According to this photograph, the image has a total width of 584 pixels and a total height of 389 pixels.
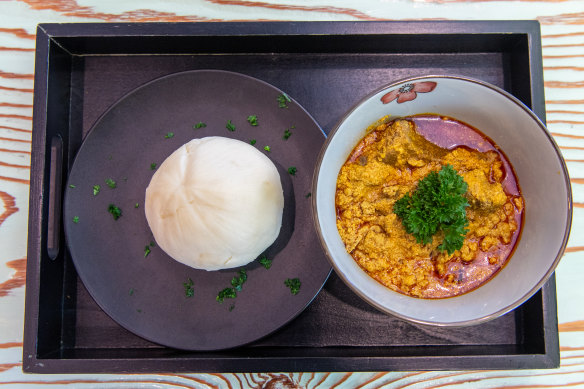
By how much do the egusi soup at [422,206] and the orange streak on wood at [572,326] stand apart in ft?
1.79

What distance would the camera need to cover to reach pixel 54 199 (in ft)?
4.62

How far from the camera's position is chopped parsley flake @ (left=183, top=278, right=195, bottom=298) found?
1396 mm

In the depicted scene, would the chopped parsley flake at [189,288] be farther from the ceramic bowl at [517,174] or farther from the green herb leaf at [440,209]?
the green herb leaf at [440,209]

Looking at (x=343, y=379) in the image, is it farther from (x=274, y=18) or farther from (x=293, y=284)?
(x=274, y=18)

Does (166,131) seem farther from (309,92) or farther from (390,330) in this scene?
(390,330)

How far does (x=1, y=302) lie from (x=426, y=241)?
142 cm

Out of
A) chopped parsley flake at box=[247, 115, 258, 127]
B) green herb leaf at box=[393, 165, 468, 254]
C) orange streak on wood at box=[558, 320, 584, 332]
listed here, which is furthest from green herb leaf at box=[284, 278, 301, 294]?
orange streak on wood at box=[558, 320, 584, 332]

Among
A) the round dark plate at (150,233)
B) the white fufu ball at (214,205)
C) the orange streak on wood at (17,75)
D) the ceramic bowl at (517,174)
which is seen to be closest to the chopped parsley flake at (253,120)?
the round dark plate at (150,233)

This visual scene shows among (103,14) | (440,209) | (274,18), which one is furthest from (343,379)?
(103,14)

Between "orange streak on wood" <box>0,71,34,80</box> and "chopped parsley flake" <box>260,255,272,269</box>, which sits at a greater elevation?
"orange streak on wood" <box>0,71,34,80</box>

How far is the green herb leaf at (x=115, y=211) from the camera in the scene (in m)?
1.41

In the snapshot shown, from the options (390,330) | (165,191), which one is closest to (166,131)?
(165,191)

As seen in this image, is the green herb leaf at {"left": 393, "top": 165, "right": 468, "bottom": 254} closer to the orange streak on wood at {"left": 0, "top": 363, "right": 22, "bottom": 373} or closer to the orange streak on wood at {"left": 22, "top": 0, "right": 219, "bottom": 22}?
the orange streak on wood at {"left": 22, "top": 0, "right": 219, "bottom": 22}

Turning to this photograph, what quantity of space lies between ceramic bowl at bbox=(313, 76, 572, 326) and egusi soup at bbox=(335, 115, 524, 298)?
3 cm
